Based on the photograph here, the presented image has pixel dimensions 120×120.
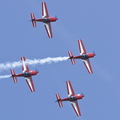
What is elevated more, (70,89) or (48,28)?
(48,28)

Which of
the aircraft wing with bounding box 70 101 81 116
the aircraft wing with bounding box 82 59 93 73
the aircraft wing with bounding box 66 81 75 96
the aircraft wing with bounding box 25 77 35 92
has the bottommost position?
the aircraft wing with bounding box 70 101 81 116

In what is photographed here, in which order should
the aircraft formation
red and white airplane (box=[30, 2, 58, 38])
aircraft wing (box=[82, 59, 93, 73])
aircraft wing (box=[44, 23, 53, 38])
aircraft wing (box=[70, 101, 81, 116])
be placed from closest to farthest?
the aircraft formation, red and white airplane (box=[30, 2, 58, 38]), aircraft wing (box=[44, 23, 53, 38]), aircraft wing (box=[70, 101, 81, 116]), aircraft wing (box=[82, 59, 93, 73])

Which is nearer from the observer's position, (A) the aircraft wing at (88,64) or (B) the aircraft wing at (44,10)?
(B) the aircraft wing at (44,10)

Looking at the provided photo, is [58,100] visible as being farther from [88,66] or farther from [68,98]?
[88,66]

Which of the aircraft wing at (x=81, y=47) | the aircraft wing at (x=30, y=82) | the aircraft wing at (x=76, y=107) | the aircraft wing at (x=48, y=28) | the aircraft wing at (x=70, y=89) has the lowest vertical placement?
the aircraft wing at (x=76, y=107)

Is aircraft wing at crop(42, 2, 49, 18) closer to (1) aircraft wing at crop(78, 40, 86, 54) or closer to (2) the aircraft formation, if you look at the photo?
(2) the aircraft formation

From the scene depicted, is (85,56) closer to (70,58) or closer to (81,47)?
(81,47)

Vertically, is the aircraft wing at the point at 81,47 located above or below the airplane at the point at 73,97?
above

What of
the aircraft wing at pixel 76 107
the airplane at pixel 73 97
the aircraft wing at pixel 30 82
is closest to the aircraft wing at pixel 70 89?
the airplane at pixel 73 97

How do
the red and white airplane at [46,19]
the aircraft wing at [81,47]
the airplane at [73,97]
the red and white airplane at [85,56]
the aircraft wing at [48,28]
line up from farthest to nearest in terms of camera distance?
1. the aircraft wing at [81,47]
2. the red and white airplane at [85,56]
3. the airplane at [73,97]
4. the aircraft wing at [48,28]
5. the red and white airplane at [46,19]

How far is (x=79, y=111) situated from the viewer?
4840 inches

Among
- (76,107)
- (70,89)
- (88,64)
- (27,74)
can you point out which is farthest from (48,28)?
(76,107)

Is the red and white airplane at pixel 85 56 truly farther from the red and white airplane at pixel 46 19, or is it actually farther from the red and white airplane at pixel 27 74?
the red and white airplane at pixel 27 74

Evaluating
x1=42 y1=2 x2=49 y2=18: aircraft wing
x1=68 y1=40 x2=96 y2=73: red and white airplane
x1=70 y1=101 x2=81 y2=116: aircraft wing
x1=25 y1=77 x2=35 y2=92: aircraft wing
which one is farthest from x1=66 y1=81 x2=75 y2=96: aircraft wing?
x1=42 y1=2 x2=49 y2=18: aircraft wing
